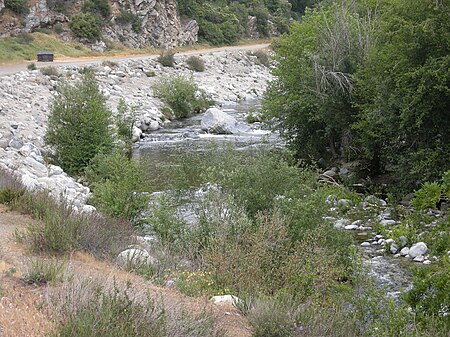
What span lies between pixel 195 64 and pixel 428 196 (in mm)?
34945

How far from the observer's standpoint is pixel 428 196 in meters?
12.7

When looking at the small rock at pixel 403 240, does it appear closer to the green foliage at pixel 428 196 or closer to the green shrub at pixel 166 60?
the green foliage at pixel 428 196

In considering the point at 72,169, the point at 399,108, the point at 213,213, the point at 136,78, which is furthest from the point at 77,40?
the point at 213,213

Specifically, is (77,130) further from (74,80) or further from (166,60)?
(166,60)

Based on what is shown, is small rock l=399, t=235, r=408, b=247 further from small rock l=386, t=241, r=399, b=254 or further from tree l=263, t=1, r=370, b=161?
tree l=263, t=1, r=370, b=161

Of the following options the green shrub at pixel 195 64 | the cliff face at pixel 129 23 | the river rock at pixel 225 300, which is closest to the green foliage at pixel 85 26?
the cliff face at pixel 129 23

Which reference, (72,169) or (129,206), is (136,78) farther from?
(129,206)

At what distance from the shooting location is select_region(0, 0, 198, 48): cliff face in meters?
45.9

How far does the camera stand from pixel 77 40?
48031 millimetres

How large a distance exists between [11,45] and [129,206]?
3236cm

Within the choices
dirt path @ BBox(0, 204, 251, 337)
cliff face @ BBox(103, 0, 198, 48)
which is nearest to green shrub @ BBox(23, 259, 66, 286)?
dirt path @ BBox(0, 204, 251, 337)

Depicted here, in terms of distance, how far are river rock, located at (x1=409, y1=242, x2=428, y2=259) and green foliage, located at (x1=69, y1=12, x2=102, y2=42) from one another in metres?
41.4

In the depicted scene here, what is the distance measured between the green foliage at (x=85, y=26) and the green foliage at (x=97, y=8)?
1.45 metres

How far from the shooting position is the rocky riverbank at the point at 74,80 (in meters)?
16.0
